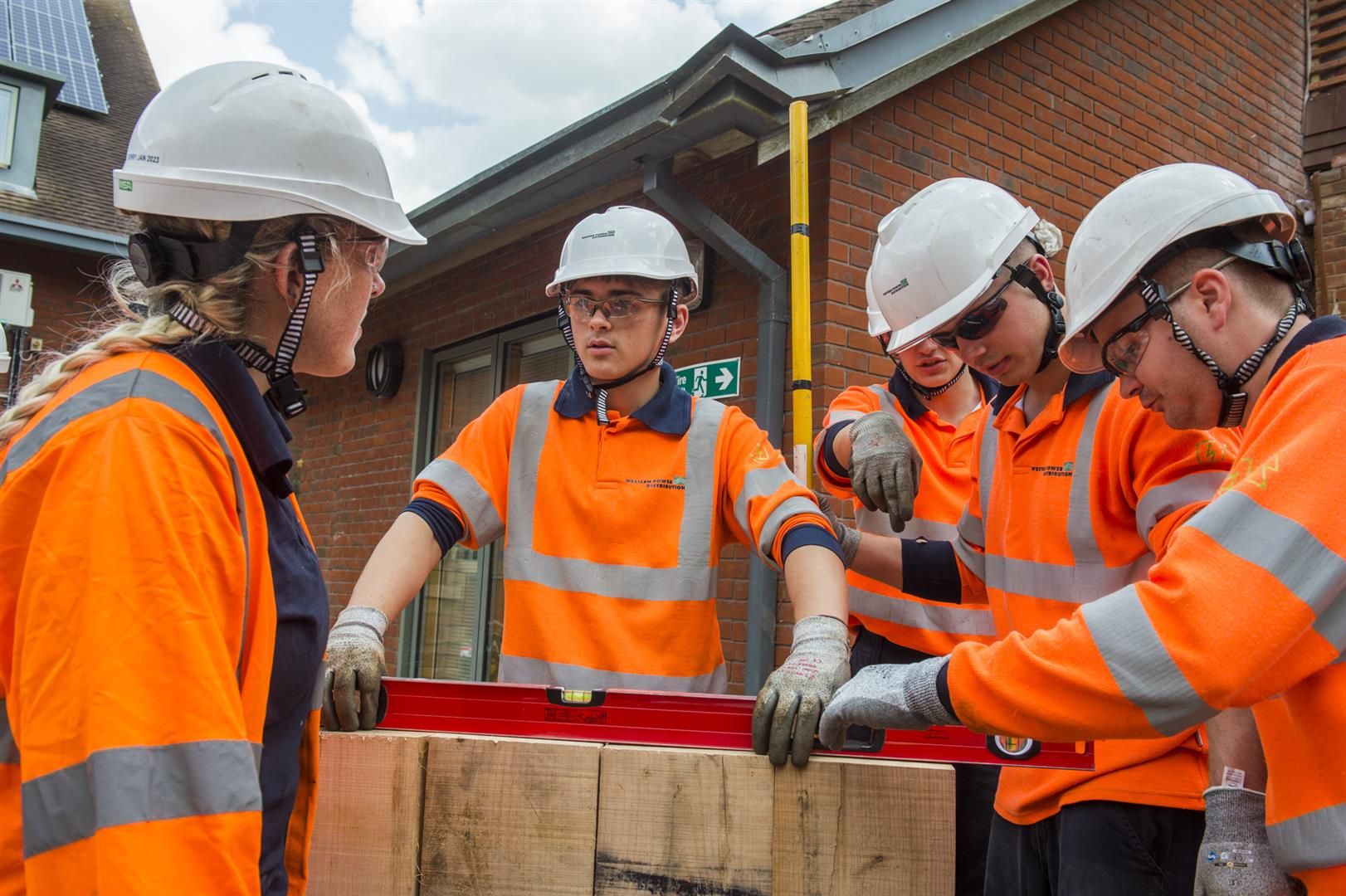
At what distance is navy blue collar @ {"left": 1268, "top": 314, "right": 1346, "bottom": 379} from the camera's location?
1.42 meters

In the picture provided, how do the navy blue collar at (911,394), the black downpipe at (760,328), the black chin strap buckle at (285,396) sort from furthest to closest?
the black downpipe at (760,328)
the navy blue collar at (911,394)
the black chin strap buckle at (285,396)

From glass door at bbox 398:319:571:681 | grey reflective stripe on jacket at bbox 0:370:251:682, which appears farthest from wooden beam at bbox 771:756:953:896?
glass door at bbox 398:319:571:681

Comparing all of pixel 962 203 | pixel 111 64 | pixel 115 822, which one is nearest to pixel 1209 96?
pixel 962 203

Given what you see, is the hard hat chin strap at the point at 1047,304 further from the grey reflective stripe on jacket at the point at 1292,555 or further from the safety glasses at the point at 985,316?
the grey reflective stripe on jacket at the point at 1292,555

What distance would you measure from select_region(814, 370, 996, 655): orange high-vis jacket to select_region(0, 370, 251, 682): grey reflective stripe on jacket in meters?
1.78

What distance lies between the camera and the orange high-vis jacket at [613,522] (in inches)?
95.7

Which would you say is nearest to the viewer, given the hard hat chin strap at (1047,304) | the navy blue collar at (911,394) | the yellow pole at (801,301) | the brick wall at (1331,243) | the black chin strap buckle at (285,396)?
the black chin strap buckle at (285,396)

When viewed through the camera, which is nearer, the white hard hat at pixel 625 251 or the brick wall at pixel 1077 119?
the white hard hat at pixel 625 251

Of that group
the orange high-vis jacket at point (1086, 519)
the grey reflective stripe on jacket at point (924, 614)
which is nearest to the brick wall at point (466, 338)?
the grey reflective stripe on jacket at point (924, 614)

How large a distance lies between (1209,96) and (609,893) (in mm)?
6893

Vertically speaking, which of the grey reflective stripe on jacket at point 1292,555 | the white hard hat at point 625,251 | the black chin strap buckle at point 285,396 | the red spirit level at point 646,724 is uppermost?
the white hard hat at point 625,251

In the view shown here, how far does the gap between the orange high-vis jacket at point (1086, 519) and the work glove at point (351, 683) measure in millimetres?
1310

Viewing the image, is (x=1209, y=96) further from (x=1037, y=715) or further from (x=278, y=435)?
(x=278, y=435)

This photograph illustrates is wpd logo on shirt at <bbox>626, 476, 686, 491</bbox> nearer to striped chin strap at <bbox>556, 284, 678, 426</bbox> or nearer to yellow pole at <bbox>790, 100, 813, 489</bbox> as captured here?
striped chin strap at <bbox>556, 284, 678, 426</bbox>
